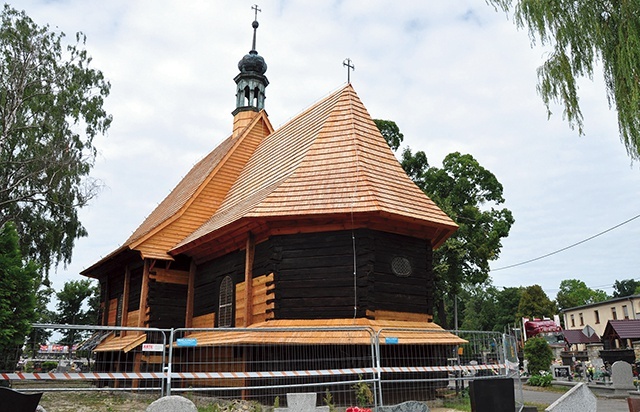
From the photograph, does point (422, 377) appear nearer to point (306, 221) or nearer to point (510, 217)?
point (306, 221)

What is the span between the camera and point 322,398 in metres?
10.4

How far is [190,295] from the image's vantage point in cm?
1597

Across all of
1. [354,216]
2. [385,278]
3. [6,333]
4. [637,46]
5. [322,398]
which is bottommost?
[322,398]

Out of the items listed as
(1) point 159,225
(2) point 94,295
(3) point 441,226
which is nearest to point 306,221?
(3) point 441,226

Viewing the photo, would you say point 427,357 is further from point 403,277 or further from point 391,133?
point 391,133

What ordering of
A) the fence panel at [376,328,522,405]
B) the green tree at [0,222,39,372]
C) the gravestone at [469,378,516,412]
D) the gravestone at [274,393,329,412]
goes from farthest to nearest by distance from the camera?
1. the fence panel at [376,328,522,405]
2. the green tree at [0,222,39,372]
3. the gravestone at [469,378,516,412]
4. the gravestone at [274,393,329,412]

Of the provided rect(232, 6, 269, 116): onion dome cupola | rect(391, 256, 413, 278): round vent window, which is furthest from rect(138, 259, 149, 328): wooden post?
rect(232, 6, 269, 116): onion dome cupola

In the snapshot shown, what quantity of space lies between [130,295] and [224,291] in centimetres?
494

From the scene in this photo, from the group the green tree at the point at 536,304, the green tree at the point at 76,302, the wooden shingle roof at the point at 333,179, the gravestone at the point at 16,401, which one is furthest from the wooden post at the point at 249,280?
the green tree at the point at 536,304

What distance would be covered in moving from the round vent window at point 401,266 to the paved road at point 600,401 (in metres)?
5.01

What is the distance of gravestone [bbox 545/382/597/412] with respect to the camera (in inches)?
241

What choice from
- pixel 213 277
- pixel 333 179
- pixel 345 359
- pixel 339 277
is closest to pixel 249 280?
pixel 339 277

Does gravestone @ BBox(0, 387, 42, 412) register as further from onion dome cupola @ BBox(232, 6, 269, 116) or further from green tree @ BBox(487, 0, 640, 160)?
onion dome cupola @ BBox(232, 6, 269, 116)

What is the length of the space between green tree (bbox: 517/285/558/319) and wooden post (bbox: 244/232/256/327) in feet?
169
